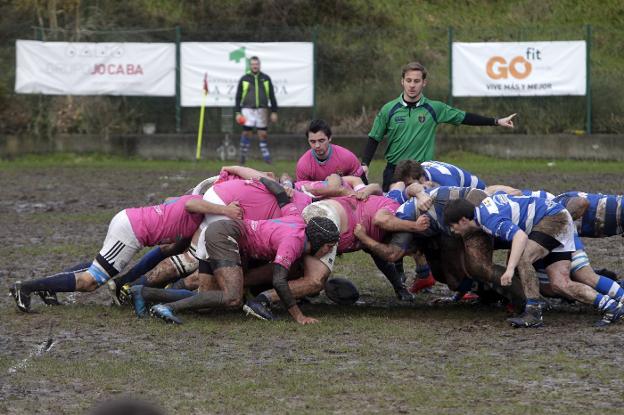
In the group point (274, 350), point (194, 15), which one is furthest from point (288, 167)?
point (274, 350)

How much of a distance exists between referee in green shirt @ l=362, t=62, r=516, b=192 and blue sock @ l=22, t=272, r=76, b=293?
3.32 metres

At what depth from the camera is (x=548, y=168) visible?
22219 mm

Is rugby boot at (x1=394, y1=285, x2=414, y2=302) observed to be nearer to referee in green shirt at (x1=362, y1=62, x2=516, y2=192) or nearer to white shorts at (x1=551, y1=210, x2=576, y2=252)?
referee in green shirt at (x1=362, y1=62, x2=516, y2=192)

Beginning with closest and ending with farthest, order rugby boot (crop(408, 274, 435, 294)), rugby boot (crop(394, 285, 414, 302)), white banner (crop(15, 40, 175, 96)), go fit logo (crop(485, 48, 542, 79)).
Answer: rugby boot (crop(394, 285, 414, 302)), rugby boot (crop(408, 274, 435, 294)), go fit logo (crop(485, 48, 542, 79)), white banner (crop(15, 40, 175, 96))

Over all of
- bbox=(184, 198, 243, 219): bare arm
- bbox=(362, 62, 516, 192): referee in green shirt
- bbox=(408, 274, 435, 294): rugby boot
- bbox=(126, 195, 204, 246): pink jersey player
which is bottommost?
bbox=(408, 274, 435, 294): rugby boot

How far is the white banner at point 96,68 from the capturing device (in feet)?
80.2

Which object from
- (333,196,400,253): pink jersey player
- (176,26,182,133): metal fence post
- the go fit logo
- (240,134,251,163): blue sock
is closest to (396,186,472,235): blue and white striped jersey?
(333,196,400,253): pink jersey player

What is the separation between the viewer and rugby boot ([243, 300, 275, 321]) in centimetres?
950

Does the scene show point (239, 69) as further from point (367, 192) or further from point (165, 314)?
point (165, 314)

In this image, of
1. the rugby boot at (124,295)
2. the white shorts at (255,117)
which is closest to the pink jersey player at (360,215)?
the rugby boot at (124,295)

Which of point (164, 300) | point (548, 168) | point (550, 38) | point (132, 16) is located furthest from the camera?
point (132, 16)

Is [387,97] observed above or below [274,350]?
above

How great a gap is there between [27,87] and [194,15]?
5830mm

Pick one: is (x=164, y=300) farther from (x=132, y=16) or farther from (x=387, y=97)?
(x=132, y=16)
